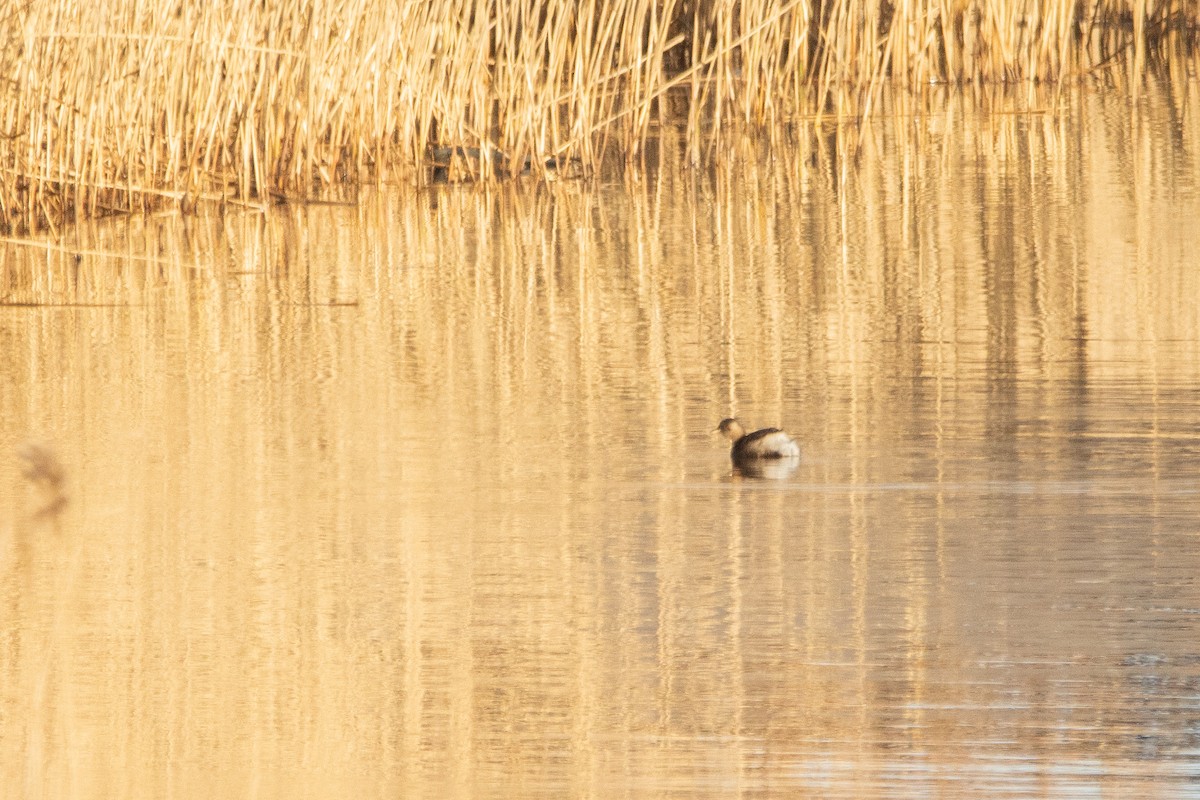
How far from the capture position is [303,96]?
10.4 m

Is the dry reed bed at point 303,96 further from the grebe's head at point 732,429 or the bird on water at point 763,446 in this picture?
the bird on water at point 763,446

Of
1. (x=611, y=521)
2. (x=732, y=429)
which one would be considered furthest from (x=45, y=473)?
(x=732, y=429)

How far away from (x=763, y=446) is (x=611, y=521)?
1.61ft

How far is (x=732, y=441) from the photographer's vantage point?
537 cm

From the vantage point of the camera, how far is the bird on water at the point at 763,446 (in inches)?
201

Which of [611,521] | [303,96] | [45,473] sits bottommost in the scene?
[611,521]

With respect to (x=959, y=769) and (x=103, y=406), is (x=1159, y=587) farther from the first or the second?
(x=103, y=406)

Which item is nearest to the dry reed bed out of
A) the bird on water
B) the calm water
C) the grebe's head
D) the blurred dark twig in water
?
the calm water

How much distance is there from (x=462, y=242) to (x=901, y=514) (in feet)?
15.5

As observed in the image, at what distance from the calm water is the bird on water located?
0.07m

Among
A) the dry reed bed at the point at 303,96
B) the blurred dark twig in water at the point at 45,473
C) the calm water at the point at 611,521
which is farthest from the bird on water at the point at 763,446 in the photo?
the dry reed bed at the point at 303,96

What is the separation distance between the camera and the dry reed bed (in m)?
9.46

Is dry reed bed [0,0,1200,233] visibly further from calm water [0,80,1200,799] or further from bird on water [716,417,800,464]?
bird on water [716,417,800,464]

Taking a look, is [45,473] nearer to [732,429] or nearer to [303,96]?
[732,429]
